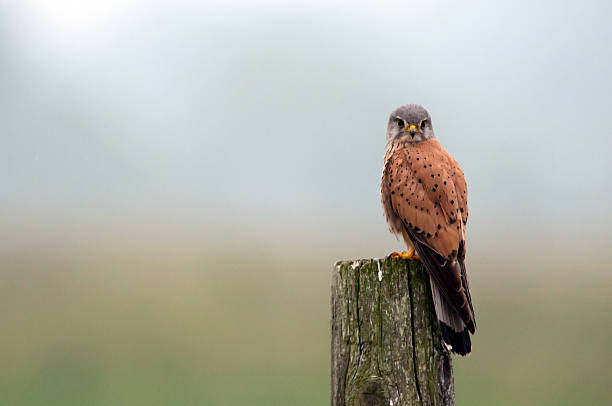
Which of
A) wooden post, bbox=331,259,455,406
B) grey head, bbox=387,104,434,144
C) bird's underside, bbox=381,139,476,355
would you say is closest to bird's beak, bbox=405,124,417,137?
grey head, bbox=387,104,434,144

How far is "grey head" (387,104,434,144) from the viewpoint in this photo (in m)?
4.03

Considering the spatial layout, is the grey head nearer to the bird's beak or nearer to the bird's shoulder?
the bird's beak

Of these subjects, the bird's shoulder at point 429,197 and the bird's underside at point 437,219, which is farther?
the bird's shoulder at point 429,197

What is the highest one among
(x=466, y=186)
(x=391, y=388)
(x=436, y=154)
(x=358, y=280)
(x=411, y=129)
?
(x=411, y=129)

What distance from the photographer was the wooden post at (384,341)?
233 cm

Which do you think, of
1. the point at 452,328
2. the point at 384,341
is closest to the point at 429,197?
the point at 452,328

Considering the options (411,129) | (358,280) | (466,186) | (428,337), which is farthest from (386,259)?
(411,129)

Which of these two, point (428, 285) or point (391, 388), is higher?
point (428, 285)

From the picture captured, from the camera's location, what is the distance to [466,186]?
3.35 metres

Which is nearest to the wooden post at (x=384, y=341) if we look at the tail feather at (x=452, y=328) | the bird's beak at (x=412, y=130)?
the tail feather at (x=452, y=328)

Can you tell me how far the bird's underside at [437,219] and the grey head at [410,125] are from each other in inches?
9.5

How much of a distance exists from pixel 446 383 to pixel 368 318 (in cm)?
45

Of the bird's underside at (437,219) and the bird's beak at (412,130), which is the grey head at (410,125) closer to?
the bird's beak at (412,130)

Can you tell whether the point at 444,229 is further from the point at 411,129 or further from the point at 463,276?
the point at 411,129
